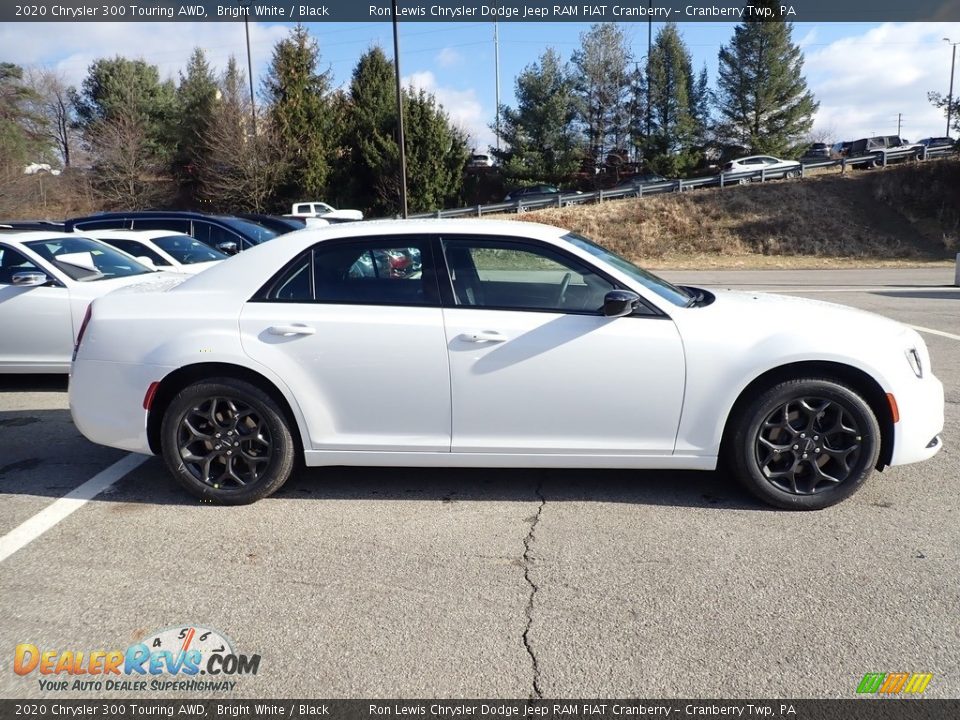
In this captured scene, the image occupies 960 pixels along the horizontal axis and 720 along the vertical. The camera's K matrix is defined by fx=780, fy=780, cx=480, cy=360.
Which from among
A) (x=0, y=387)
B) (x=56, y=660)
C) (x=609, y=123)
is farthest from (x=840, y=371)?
(x=609, y=123)

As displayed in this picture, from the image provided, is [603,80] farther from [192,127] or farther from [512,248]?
[512,248]

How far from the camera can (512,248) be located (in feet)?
14.7

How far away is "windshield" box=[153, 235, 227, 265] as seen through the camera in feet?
33.9

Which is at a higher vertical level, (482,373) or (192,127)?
(192,127)

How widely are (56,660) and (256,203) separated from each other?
136 feet

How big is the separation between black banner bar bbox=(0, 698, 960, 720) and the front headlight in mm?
2096

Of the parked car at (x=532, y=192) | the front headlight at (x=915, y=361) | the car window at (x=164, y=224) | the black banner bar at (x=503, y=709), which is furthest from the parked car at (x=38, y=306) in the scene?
the parked car at (x=532, y=192)

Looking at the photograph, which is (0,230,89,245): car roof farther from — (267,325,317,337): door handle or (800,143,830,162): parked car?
(800,143,830,162): parked car

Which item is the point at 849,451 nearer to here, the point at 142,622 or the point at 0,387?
the point at 142,622

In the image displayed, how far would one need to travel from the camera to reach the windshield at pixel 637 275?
176 inches

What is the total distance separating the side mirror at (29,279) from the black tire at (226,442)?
3.72 meters

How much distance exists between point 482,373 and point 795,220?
33242 millimetres

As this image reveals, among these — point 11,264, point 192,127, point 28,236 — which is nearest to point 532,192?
point 192,127

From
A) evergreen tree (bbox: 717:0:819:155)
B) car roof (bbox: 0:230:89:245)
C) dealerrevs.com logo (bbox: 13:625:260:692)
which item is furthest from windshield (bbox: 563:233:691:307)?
evergreen tree (bbox: 717:0:819:155)
